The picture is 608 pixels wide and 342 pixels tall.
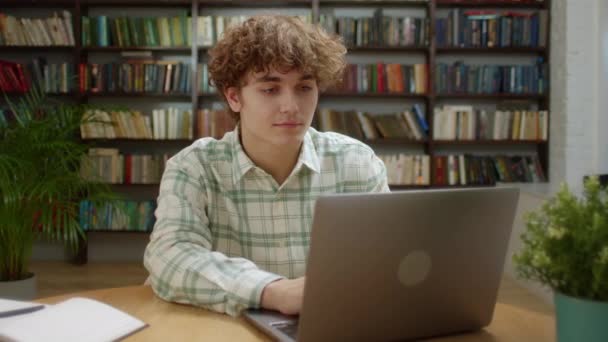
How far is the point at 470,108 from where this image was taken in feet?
14.9

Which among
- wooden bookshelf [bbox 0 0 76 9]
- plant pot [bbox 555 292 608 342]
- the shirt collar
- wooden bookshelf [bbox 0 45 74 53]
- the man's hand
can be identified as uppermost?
wooden bookshelf [bbox 0 0 76 9]

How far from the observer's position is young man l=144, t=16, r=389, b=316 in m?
1.32

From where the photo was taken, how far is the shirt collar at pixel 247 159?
140 cm

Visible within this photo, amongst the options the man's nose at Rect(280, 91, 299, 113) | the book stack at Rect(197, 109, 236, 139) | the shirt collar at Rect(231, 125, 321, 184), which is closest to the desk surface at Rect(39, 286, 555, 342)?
the shirt collar at Rect(231, 125, 321, 184)

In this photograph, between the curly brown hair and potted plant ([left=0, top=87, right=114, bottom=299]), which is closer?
the curly brown hair

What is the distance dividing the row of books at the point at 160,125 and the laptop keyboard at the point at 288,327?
11.7ft

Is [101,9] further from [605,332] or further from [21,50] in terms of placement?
[605,332]

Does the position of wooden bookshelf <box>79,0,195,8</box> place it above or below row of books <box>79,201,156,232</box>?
above

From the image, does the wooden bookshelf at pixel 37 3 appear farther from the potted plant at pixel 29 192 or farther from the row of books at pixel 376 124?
the row of books at pixel 376 124

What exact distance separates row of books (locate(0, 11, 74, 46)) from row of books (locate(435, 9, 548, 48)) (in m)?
2.79

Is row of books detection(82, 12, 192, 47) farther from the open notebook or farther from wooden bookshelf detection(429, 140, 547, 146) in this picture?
the open notebook

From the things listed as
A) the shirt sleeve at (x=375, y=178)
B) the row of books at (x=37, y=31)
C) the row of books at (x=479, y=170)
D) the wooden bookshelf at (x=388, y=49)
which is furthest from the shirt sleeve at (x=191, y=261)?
the row of books at (x=37, y=31)

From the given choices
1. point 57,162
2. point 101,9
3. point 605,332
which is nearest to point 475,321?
point 605,332

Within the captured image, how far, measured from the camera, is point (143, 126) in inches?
175
